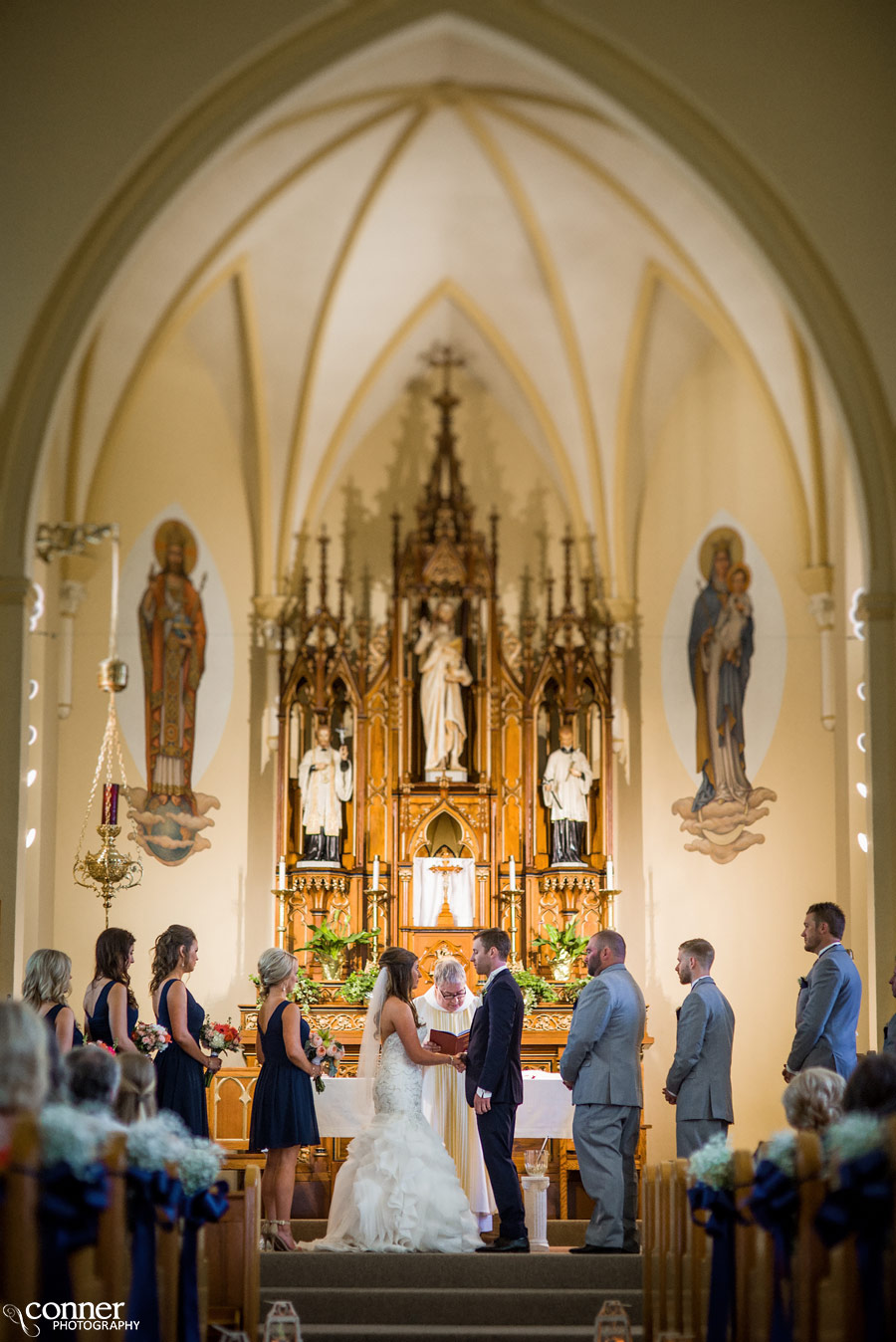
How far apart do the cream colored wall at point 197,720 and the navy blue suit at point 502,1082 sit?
17.4 feet

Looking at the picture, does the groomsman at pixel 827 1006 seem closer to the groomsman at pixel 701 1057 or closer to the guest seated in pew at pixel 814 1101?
the groomsman at pixel 701 1057

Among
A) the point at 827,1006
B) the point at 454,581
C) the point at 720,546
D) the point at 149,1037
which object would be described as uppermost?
the point at 720,546

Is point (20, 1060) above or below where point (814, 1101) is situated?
above

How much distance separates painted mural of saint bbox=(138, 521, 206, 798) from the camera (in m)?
13.0

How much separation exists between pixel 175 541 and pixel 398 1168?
724cm

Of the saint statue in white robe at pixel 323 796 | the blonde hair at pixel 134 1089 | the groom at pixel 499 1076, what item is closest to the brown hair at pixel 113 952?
the groom at pixel 499 1076

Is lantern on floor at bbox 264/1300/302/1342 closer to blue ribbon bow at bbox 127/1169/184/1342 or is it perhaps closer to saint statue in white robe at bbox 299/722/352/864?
blue ribbon bow at bbox 127/1169/184/1342

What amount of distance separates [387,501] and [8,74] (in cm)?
590

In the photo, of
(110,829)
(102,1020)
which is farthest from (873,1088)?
(110,829)

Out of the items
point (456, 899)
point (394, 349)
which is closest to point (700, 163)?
point (394, 349)

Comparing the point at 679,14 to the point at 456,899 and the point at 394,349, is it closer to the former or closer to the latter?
the point at 394,349

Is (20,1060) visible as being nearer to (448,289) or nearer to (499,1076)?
(499,1076)

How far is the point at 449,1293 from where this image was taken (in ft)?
21.5

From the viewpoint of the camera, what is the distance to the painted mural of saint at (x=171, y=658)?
1302 cm
